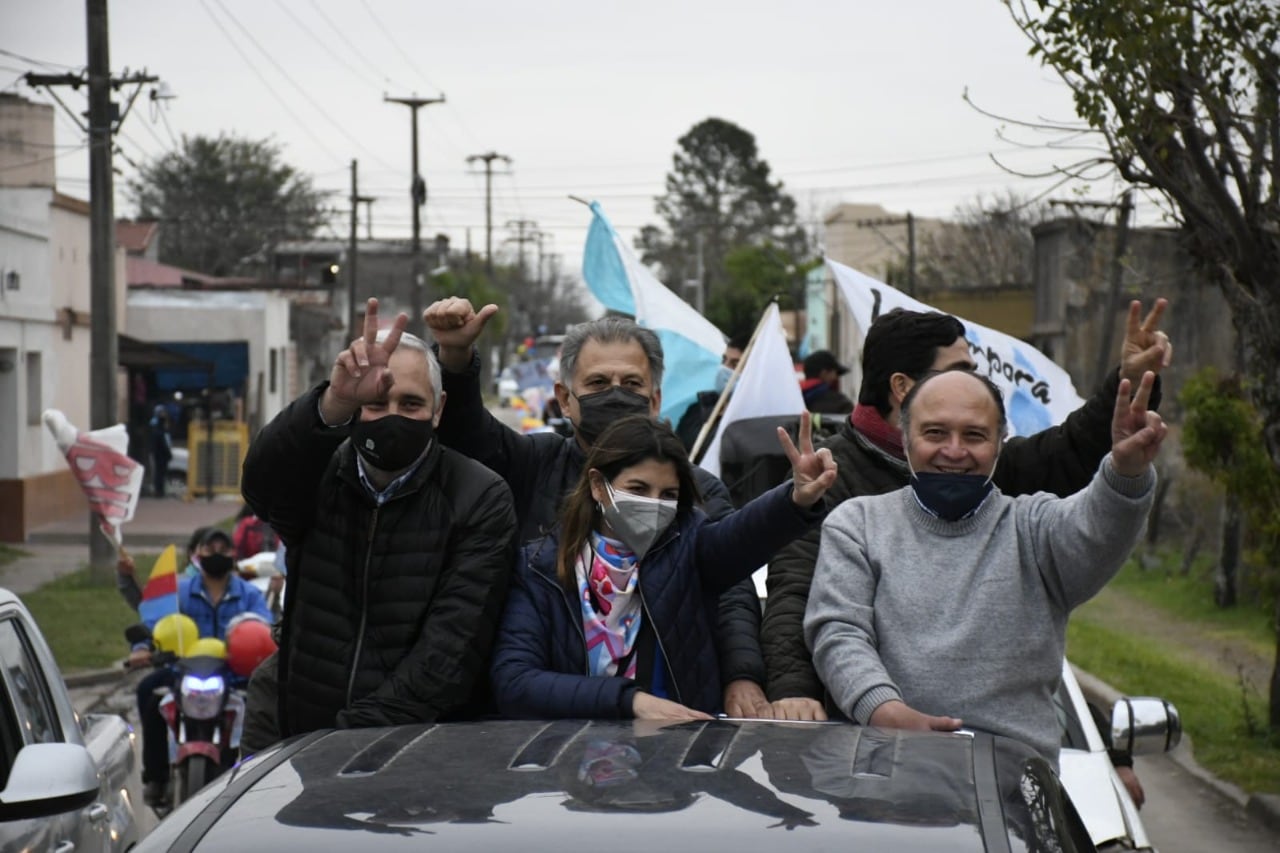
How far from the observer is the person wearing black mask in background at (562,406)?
441 cm

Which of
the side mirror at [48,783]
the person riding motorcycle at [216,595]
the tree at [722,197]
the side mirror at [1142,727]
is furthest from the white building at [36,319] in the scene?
the tree at [722,197]

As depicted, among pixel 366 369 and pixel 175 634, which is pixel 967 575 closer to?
pixel 366 369

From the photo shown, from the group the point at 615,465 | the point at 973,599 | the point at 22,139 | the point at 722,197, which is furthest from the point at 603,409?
the point at 722,197

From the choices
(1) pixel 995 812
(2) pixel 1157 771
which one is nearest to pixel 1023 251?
(2) pixel 1157 771

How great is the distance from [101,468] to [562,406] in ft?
26.7

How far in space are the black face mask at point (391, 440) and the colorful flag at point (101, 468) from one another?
8.39m

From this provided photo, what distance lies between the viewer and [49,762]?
14.4 ft

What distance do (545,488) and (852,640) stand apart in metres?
1.23

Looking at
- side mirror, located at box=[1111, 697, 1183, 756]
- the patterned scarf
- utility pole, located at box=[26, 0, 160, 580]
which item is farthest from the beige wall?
the patterned scarf

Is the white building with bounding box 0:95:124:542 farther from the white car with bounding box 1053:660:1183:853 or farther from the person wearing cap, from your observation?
the white car with bounding box 1053:660:1183:853

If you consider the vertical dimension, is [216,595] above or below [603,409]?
below

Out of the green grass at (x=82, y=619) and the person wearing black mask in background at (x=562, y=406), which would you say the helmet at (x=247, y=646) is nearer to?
the person wearing black mask in background at (x=562, y=406)

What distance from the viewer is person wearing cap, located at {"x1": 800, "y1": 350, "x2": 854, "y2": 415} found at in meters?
11.8

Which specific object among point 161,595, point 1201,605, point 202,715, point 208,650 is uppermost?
point 161,595
